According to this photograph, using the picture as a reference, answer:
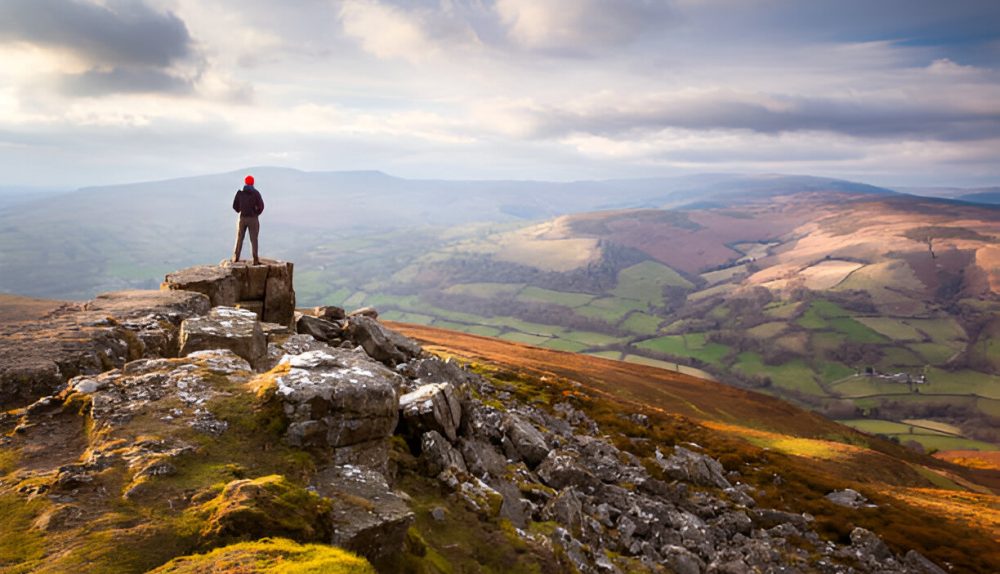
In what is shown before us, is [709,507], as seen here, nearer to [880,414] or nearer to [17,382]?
[17,382]

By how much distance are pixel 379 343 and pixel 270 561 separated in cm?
2420

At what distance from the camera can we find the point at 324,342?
32.8m

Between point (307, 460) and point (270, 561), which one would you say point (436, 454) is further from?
point (270, 561)

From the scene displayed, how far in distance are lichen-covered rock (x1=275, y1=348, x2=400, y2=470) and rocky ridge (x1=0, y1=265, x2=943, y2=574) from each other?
54mm

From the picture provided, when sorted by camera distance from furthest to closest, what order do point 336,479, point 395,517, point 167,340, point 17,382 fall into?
1. point 167,340
2. point 17,382
3. point 336,479
4. point 395,517

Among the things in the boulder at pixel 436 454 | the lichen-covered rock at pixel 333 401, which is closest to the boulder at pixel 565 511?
the boulder at pixel 436 454

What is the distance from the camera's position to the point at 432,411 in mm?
22391

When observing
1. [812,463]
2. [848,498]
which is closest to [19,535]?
[848,498]

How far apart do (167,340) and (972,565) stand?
4778 cm

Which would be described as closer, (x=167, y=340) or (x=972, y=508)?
(x=167, y=340)

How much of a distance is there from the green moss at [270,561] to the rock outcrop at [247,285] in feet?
73.4

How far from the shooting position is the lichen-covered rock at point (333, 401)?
1578 centimetres

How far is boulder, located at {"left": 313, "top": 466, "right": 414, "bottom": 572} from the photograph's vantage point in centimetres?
1266

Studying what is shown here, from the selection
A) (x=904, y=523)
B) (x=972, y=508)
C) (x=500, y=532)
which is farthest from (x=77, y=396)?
(x=972, y=508)
